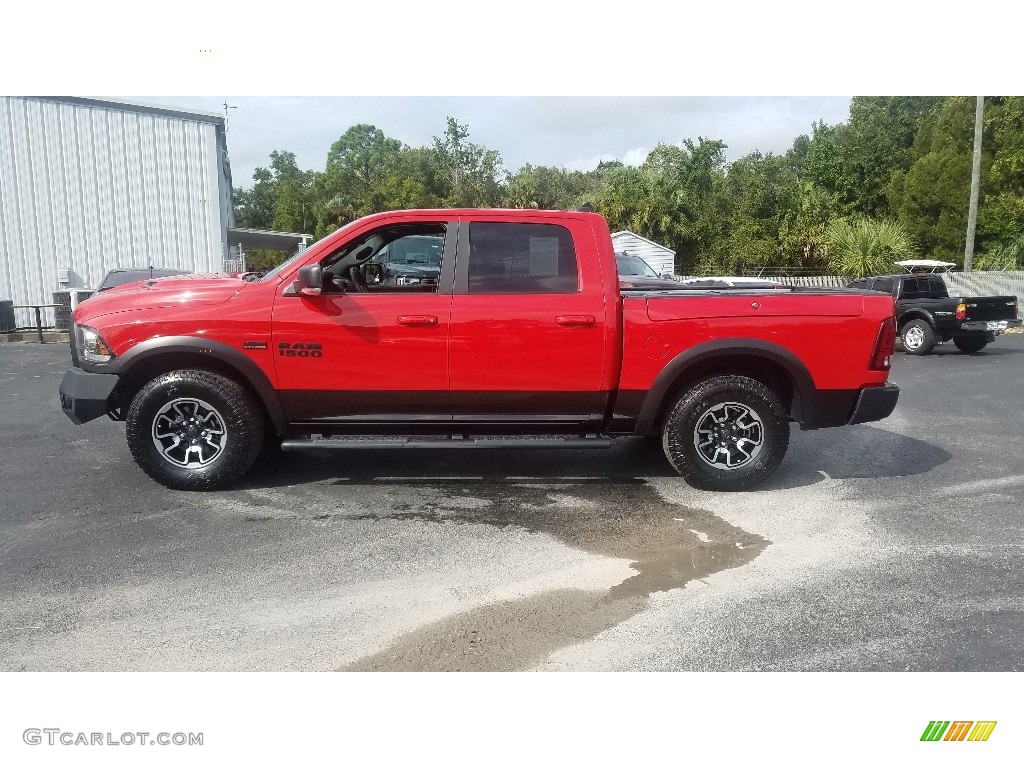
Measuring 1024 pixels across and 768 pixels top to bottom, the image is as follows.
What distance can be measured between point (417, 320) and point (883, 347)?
326cm

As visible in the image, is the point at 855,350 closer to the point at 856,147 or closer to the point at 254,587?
the point at 254,587

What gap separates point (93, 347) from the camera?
5.39 m

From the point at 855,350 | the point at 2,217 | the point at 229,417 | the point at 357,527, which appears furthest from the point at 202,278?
the point at 2,217

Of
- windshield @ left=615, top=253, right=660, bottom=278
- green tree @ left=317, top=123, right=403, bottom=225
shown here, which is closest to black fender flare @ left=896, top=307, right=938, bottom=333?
windshield @ left=615, top=253, right=660, bottom=278

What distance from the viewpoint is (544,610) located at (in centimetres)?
368

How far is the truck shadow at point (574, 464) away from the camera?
597 cm

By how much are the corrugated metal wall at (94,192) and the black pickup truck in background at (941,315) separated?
17629 mm

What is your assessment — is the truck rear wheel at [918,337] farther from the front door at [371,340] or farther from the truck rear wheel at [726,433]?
the front door at [371,340]

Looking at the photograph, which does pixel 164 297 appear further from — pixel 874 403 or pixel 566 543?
pixel 874 403

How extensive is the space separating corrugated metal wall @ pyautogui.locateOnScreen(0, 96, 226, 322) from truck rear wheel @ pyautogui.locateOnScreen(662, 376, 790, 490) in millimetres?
19553

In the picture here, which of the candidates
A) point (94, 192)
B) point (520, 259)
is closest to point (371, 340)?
point (520, 259)

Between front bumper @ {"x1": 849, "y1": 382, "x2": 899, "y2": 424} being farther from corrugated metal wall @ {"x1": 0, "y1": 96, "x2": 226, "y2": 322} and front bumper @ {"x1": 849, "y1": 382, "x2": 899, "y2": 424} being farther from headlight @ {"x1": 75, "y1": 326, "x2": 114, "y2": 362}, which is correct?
corrugated metal wall @ {"x1": 0, "y1": 96, "x2": 226, "y2": 322}
